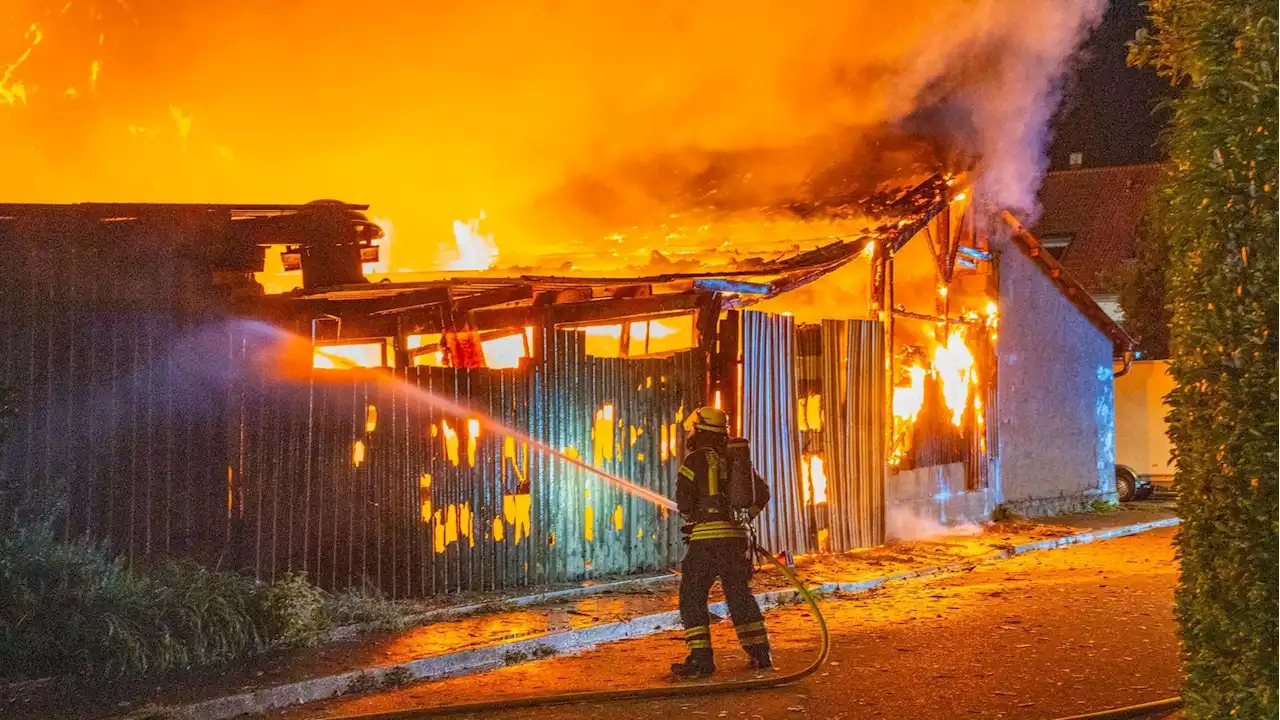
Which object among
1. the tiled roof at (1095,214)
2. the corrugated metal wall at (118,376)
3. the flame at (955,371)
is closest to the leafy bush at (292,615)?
the corrugated metal wall at (118,376)

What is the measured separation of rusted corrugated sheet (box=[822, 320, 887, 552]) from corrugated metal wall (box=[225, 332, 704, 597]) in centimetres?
248

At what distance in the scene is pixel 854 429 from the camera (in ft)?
46.4

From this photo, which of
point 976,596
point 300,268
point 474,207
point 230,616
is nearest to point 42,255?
point 300,268

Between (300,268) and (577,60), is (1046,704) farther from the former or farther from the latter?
(577,60)

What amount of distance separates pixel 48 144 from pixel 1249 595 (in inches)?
588

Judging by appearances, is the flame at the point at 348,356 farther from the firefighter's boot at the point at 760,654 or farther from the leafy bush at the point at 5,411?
the firefighter's boot at the point at 760,654

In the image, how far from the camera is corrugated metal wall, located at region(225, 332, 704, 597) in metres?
9.16

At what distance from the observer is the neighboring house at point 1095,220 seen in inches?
1486

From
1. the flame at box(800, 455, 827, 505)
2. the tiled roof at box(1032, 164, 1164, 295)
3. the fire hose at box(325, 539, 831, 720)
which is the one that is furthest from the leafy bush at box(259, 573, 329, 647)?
the tiled roof at box(1032, 164, 1164, 295)

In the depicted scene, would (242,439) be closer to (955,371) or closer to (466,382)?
(466,382)

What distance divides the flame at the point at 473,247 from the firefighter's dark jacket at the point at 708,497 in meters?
4.99

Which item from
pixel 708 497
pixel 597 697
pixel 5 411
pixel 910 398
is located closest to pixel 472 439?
pixel 708 497

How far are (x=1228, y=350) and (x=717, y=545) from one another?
3964 mm

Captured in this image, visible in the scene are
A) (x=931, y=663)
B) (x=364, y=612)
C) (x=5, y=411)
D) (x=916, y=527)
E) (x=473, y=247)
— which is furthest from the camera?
(x=916, y=527)
